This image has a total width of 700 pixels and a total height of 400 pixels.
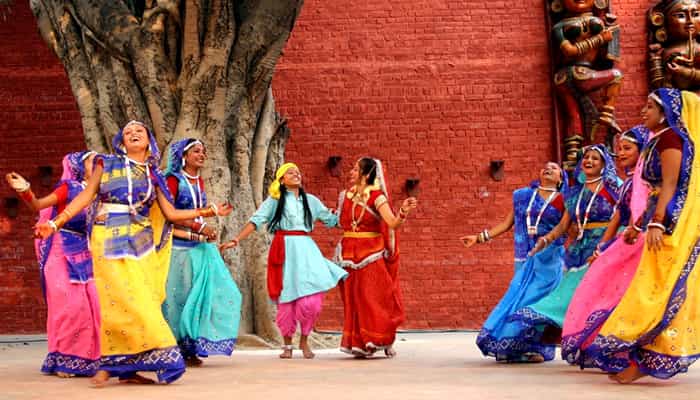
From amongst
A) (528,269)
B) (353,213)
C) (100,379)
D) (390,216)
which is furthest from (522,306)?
(100,379)

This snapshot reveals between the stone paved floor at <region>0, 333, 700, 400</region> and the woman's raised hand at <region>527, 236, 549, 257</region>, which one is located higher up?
the woman's raised hand at <region>527, 236, 549, 257</region>

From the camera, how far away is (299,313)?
10.0 meters

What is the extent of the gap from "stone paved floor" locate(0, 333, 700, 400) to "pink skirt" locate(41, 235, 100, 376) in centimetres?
22

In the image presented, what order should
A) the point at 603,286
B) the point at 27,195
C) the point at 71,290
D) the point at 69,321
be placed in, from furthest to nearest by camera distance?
the point at 71,290
the point at 69,321
the point at 603,286
the point at 27,195

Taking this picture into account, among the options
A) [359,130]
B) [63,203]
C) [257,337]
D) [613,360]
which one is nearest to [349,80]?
[359,130]

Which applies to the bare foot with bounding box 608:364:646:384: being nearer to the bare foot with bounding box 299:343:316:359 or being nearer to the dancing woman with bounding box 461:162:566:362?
the dancing woman with bounding box 461:162:566:362

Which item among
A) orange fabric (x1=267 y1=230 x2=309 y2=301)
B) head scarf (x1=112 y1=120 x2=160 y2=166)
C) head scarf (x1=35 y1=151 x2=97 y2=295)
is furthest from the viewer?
orange fabric (x1=267 y1=230 x2=309 y2=301)

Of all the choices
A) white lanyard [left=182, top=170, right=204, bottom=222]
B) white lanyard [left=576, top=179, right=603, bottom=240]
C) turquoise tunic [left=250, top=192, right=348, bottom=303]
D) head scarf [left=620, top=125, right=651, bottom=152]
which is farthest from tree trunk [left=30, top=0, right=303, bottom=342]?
head scarf [left=620, top=125, right=651, bottom=152]

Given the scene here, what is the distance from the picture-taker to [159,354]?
6.86 meters

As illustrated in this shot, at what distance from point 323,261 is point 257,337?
1510 mm

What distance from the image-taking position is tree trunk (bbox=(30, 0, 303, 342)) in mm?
10984

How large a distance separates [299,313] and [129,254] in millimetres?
3162

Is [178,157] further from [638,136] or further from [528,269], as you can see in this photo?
[638,136]

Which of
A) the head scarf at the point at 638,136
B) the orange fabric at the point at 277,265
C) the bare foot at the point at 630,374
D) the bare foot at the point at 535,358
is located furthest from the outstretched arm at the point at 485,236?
the bare foot at the point at 630,374
